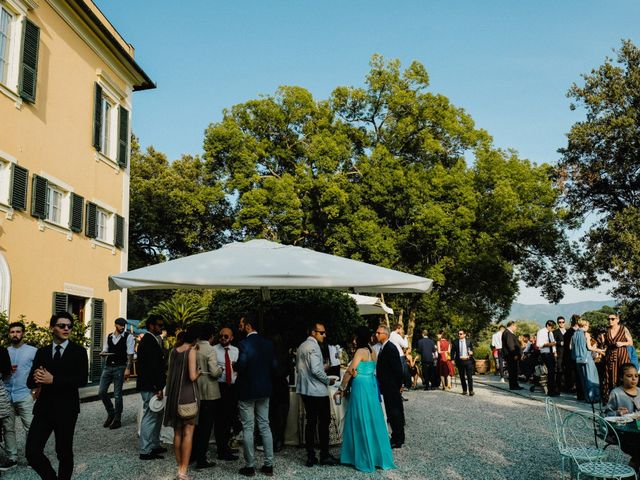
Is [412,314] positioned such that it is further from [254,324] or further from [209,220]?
[254,324]

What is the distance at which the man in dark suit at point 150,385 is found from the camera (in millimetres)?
7348

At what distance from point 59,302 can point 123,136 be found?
7.11 m

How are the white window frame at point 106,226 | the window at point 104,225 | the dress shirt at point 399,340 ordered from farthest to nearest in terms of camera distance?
the white window frame at point 106,226
the window at point 104,225
the dress shirt at point 399,340

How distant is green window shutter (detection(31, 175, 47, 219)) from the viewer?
15122 mm

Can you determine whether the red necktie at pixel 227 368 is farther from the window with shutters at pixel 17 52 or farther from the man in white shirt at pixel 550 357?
the window with shutters at pixel 17 52

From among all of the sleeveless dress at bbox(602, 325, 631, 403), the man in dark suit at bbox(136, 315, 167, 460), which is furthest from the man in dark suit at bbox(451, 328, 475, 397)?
the man in dark suit at bbox(136, 315, 167, 460)

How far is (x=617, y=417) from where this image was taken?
545 centimetres

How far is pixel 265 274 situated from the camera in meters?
6.89

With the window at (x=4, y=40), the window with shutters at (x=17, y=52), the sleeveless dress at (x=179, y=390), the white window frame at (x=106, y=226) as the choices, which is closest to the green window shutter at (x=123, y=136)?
the white window frame at (x=106, y=226)

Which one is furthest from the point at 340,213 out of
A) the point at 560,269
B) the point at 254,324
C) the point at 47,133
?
the point at 254,324

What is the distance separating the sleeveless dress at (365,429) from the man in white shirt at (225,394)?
1493 mm

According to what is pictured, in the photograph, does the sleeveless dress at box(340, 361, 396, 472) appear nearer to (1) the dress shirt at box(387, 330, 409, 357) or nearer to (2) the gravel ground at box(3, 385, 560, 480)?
(2) the gravel ground at box(3, 385, 560, 480)

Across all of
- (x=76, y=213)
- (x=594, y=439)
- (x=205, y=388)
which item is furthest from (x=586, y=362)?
(x=76, y=213)

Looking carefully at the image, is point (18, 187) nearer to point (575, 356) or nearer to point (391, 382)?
point (391, 382)
